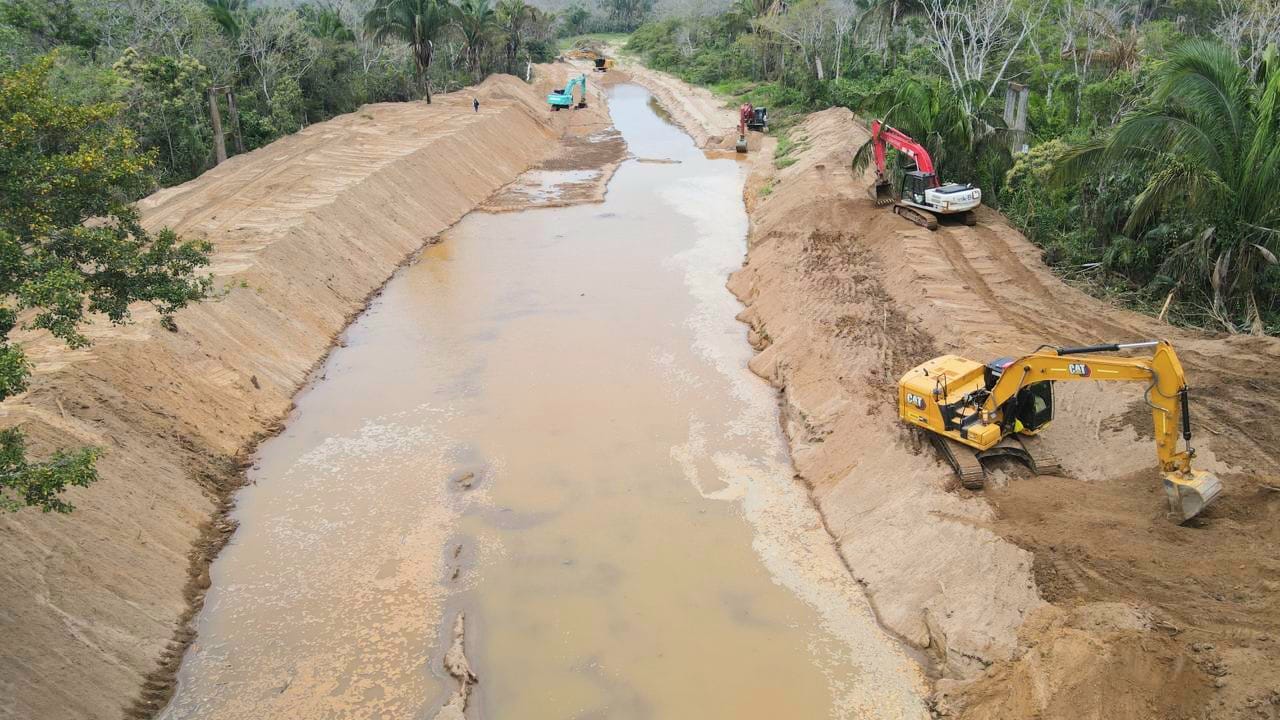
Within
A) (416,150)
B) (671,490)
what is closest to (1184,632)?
(671,490)

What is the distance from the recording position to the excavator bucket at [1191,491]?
1117 cm

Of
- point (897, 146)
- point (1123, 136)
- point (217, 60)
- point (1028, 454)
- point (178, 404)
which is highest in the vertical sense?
point (217, 60)

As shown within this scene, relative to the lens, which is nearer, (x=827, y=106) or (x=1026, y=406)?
(x=1026, y=406)

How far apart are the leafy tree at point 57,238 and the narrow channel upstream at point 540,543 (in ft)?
14.0

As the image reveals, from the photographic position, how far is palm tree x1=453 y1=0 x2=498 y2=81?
50844 mm

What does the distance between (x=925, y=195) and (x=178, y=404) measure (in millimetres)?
18785

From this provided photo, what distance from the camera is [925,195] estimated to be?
75.4 ft

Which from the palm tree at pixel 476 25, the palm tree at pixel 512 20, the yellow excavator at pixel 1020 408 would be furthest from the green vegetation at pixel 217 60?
the yellow excavator at pixel 1020 408

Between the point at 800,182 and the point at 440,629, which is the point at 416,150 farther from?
the point at 440,629

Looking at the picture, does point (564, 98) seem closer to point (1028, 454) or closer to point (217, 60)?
point (217, 60)

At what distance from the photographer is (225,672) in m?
11.6

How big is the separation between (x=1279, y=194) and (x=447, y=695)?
15805 mm

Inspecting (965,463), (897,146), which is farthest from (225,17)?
(965,463)

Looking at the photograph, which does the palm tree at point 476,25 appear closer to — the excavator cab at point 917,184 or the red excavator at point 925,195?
the red excavator at point 925,195
